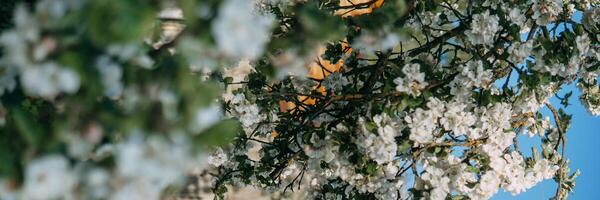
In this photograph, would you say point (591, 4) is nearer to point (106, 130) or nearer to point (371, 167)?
point (371, 167)

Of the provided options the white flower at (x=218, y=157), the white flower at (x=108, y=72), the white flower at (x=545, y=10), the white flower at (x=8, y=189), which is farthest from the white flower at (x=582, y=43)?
the white flower at (x=8, y=189)

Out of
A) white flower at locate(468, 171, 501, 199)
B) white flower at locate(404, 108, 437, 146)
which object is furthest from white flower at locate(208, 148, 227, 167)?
white flower at locate(468, 171, 501, 199)

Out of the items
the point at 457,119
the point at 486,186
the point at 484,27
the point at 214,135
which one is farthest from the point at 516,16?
the point at 214,135

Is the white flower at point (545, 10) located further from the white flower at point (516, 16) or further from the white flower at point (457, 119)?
the white flower at point (457, 119)

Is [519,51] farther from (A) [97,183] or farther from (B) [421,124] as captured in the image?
(A) [97,183]

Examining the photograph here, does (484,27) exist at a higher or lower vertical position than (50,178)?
higher

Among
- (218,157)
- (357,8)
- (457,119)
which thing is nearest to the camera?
(457,119)

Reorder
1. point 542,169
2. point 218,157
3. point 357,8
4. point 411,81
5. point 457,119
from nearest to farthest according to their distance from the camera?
1. point 411,81
2. point 457,119
3. point 542,169
4. point 357,8
5. point 218,157

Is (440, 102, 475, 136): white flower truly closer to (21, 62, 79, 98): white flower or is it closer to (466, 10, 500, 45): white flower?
(466, 10, 500, 45): white flower
